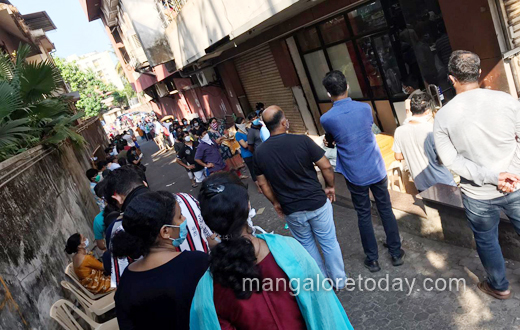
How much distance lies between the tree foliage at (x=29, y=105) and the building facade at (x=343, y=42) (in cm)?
363

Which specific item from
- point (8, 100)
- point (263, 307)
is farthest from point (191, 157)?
point (263, 307)

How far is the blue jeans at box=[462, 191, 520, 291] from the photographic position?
282 cm

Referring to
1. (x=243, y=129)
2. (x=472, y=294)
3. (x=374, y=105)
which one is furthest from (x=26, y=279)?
(x=374, y=105)

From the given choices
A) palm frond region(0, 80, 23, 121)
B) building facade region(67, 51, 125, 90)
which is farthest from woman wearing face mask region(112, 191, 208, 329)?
building facade region(67, 51, 125, 90)

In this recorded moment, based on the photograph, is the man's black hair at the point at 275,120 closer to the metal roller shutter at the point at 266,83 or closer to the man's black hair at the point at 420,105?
the man's black hair at the point at 420,105

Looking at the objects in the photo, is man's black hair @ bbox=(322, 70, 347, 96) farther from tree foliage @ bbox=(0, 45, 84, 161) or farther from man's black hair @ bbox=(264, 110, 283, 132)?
tree foliage @ bbox=(0, 45, 84, 161)

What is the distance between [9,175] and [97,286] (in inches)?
78.1

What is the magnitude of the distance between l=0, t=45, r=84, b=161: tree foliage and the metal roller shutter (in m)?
5.95

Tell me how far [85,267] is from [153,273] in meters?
3.18

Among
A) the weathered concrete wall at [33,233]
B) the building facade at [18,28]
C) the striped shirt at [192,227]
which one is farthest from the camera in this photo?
the building facade at [18,28]

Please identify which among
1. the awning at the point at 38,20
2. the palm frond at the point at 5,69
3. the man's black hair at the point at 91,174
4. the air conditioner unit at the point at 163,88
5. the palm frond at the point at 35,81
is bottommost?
the man's black hair at the point at 91,174

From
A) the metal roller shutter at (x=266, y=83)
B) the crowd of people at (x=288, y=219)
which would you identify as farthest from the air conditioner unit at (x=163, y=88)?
the crowd of people at (x=288, y=219)

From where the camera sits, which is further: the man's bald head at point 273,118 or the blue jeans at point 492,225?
the man's bald head at point 273,118

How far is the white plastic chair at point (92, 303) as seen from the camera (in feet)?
15.0
